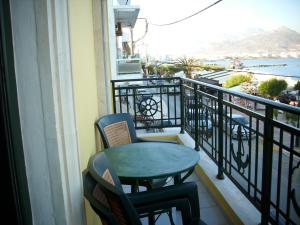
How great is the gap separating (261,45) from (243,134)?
60.8 meters

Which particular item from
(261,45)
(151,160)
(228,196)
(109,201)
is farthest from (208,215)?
(261,45)

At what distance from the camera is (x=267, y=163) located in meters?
1.77

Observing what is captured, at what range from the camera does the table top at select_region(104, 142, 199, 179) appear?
1529mm

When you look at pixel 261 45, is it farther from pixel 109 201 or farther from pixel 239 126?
pixel 109 201

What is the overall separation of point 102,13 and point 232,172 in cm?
219

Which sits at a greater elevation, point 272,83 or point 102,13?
point 102,13

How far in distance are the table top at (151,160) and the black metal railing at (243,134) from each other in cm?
51

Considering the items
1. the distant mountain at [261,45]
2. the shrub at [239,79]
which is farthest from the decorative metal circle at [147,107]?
the distant mountain at [261,45]

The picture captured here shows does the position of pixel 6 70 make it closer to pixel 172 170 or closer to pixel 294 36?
pixel 172 170

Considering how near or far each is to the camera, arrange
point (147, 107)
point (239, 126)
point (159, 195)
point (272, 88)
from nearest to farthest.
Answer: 1. point (159, 195)
2. point (239, 126)
3. point (147, 107)
4. point (272, 88)

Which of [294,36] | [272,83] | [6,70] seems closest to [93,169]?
[6,70]

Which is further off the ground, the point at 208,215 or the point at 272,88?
the point at 208,215

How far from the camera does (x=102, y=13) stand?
10.2 feet

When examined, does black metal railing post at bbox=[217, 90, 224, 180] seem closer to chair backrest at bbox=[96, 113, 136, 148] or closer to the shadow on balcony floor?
the shadow on balcony floor
